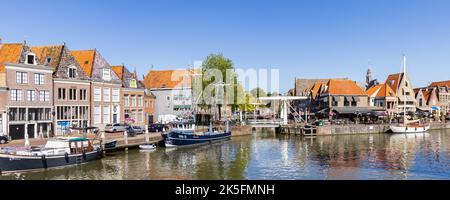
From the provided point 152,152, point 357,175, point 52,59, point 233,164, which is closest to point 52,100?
point 52,59

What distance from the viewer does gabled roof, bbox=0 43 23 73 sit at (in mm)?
49191

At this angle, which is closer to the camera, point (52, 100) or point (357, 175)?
point (357, 175)

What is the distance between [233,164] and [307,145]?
22.6 m

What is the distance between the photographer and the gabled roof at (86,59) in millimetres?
63938

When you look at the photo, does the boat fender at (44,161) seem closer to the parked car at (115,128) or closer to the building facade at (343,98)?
the parked car at (115,128)

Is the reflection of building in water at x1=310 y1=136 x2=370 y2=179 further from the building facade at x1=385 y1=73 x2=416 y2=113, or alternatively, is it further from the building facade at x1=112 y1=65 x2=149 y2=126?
the building facade at x1=385 y1=73 x2=416 y2=113

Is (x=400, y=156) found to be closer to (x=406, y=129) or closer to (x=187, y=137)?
Answer: (x=187, y=137)

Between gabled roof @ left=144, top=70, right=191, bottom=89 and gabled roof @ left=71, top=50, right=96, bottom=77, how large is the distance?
27409 mm

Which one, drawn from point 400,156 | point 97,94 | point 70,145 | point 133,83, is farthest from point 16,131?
point 400,156

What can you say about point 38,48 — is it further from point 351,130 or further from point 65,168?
point 351,130

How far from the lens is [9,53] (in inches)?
1989

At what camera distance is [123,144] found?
166 ft

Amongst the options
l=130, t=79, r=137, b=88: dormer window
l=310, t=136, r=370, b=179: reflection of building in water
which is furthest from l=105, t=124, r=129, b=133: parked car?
l=310, t=136, r=370, b=179: reflection of building in water

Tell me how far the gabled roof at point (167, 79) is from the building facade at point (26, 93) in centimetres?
4017
